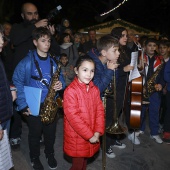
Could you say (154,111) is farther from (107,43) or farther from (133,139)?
(107,43)

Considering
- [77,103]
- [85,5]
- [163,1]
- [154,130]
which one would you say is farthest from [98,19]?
[77,103]

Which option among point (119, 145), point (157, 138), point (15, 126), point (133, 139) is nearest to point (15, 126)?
point (15, 126)

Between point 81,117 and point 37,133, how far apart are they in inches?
39.7

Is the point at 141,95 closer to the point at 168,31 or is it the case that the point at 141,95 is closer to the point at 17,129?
the point at 17,129

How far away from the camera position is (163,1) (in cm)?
2406

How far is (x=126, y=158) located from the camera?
4258 mm

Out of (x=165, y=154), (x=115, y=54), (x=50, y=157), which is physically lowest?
(x=165, y=154)

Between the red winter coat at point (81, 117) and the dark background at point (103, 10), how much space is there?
21006mm

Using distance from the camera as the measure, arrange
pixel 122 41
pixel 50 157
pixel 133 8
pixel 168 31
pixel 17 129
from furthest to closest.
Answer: pixel 133 8 → pixel 168 31 → pixel 17 129 → pixel 122 41 → pixel 50 157

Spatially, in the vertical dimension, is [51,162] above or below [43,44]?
below

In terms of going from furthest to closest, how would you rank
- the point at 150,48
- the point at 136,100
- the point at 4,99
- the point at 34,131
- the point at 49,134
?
1. the point at 150,48
2. the point at 136,100
3. the point at 49,134
4. the point at 34,131
5. the point at 4,99

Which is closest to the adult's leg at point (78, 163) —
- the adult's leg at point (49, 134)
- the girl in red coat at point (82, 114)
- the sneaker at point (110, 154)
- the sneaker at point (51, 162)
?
the girl in red coat at point (82, 114)

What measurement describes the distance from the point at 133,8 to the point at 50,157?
1054 inches

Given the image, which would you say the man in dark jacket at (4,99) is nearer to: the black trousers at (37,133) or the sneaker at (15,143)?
the black trousers at (37,133)
